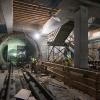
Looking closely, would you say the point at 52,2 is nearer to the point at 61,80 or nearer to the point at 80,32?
the point at 80,32

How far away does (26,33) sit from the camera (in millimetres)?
14086

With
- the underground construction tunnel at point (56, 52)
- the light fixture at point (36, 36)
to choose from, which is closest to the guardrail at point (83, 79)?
the underground construction tunnel at point (56, 52)

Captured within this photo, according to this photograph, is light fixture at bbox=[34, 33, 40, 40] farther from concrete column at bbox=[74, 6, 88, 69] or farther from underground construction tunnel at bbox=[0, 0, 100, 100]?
concrete column at bbox=[74, 6, 88, 69]

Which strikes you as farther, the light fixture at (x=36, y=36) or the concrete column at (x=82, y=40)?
the light fixture at (x=36, y=36)

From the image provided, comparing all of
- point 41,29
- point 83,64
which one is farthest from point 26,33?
point 83,64

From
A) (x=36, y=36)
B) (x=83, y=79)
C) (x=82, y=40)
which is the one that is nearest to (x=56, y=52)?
(x=36, y=36)

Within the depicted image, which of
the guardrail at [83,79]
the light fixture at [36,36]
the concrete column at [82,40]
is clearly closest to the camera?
the guardrail at [83,79]

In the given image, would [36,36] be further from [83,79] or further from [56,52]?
[83,79]

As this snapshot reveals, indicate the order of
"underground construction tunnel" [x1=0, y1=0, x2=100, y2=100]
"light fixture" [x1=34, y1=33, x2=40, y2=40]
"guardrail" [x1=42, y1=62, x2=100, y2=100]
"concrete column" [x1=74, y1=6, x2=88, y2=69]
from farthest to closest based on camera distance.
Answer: "light fixture" [x1=34, y1=33, x2=40, y2=40] < "concrete column" [x1=74, y1=6, x2=88, y2=69] < "underground construction tunnel" [x1=0, y1=0, x2=100, y2=100] < "guardrail" [x1=42, y1=62, x2=100, y2=100]

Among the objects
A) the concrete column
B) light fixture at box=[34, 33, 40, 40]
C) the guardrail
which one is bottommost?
the guardrail

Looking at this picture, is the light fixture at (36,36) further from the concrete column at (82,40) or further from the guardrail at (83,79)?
the concrete column at (82,40)

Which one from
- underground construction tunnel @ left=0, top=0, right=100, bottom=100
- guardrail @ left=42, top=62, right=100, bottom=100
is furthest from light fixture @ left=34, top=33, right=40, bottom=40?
guardrail @ left=42, top=62, right=100, bottom=100

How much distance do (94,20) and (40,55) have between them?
6640 millimetres

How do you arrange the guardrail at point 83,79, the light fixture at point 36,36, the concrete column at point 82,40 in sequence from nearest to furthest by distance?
the guardrail at point 83,79 < the concrete column at point 82,40 < the light fixture at point 36,36
